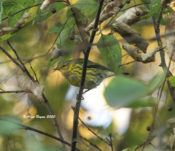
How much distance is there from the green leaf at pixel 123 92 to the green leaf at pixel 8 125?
550 millimetres

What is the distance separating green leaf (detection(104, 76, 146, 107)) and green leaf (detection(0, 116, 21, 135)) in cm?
55

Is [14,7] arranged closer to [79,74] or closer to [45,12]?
[45,12]

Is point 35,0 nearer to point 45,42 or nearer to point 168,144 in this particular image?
point 45,42

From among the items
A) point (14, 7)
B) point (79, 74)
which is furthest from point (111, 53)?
point (79, 74)

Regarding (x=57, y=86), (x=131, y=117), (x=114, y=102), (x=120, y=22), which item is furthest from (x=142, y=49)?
(x=57, y=86)

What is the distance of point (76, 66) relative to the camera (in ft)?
10.7

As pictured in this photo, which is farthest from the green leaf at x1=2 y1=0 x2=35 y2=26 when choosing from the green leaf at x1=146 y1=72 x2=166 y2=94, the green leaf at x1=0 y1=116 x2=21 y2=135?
the green leaf at x1=146 y1=72 x2=166 y2=94

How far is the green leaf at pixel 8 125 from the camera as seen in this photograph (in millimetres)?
1211

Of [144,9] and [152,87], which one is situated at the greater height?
[152,87]

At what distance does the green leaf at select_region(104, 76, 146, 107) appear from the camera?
807 mm

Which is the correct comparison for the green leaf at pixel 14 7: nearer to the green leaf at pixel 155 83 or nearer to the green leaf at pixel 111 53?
the green leaf at pixel 111 53

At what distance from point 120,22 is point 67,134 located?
1920 millimetres

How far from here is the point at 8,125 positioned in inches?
49.1

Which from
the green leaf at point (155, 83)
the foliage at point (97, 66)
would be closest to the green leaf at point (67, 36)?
the foliage at point (97, 66)
